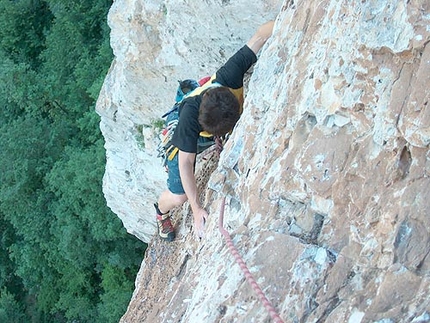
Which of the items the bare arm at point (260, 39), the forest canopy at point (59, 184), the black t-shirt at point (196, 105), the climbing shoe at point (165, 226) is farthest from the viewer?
the forest canopy at point (59, 184)

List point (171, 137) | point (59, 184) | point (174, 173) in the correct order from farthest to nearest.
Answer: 1. point (59, 184)
2. point (174, 173)
3. point (171, 137)

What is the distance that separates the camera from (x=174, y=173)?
5.31m

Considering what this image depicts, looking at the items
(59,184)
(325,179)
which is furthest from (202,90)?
(59,184)

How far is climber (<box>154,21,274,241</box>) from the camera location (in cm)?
442

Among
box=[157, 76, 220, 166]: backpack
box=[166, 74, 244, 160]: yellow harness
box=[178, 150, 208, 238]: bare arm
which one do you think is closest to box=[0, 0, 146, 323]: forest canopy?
box=[157, 76, 220, 166]: backpack

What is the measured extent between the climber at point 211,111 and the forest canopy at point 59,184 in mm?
7543

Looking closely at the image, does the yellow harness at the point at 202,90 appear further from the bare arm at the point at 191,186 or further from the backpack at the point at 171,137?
the bare arm at the point at 191,186

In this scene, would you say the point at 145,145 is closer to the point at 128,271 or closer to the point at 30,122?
the point at 128,271

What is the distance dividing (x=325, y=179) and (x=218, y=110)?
1.24m

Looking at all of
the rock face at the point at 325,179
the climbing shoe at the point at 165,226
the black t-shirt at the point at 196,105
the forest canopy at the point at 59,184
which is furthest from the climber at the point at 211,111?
the forest canopy at the point at 59,184

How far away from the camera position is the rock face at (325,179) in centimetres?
293

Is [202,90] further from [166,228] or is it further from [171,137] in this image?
[166,228]

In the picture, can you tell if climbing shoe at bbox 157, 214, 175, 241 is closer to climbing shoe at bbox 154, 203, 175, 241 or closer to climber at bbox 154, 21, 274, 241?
climbing shoe at bbox 154, 203, 175, 241

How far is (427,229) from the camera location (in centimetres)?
286
